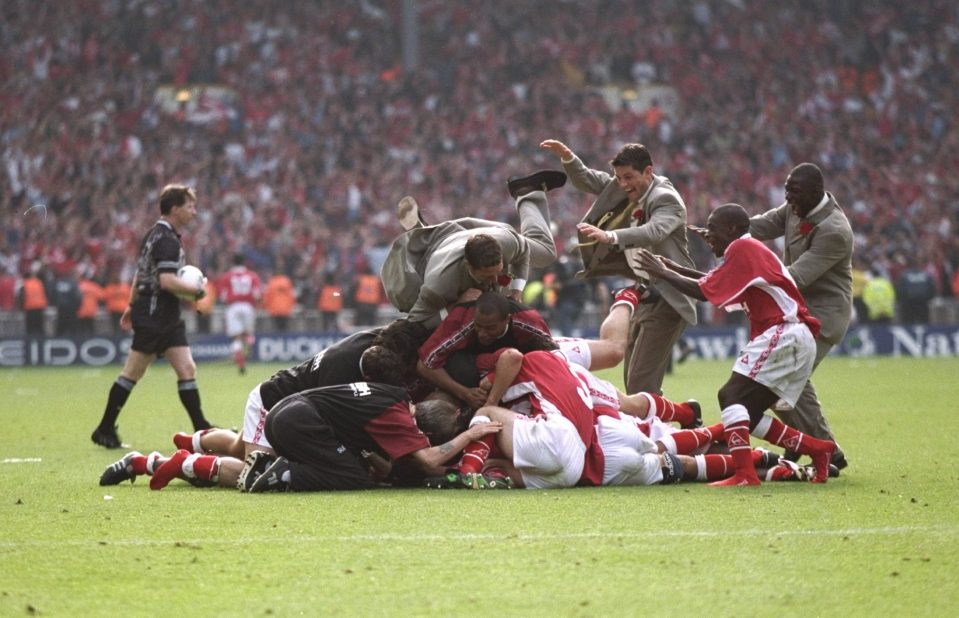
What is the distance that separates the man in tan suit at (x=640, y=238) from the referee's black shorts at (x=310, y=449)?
205 cm

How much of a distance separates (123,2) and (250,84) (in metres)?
4.07

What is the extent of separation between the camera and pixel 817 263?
28.6 feet

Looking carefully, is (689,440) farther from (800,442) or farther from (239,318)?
(239,318)

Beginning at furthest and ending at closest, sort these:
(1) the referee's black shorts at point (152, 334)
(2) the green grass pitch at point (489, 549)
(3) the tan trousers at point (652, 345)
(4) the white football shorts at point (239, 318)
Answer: (4) the white football shorts at point (239, 318) < (1) the referee's black shorts at point (152, 334) < (3) the tan trousers at point (652, 345) < (2) the green grass pitch at point (489, 549)

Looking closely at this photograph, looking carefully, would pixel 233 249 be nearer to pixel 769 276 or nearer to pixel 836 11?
pixel 836 11

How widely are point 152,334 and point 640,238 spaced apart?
462 centimetres

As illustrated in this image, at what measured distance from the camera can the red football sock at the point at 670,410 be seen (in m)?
9.00

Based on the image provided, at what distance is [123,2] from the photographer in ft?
116

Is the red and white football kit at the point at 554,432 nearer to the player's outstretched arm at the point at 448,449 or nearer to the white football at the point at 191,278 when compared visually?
the player's outstretched arm at the point at 448,449

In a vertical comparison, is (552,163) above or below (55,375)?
above

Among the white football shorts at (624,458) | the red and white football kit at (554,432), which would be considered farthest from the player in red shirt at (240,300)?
the white football shorts at (624,458)

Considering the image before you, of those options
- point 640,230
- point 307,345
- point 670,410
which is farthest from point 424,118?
point 670,410

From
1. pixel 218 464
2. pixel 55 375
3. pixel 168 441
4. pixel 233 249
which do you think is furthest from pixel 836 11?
pixel 218 464

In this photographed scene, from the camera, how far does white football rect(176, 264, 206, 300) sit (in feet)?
38.0
